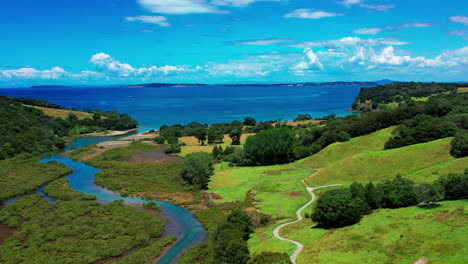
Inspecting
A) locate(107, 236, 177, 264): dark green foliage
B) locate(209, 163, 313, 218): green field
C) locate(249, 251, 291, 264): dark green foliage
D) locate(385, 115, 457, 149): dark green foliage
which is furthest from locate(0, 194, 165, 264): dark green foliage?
locate(385, 115, 457, 149): dark green foliage

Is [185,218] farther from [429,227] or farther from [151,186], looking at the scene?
[429,227]

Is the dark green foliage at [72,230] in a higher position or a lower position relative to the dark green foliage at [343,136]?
lower

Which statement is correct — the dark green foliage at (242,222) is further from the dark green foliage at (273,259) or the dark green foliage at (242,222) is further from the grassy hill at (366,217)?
the dark green foliage at (273,259)

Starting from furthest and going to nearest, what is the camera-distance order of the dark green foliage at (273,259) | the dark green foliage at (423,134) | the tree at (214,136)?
the tree at (214,136) → the dark green foliage at (423,134) → the dark green foliage at (273,259)

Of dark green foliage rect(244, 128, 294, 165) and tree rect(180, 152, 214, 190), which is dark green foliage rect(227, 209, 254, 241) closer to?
tree rect(180, 152, 214, 190)

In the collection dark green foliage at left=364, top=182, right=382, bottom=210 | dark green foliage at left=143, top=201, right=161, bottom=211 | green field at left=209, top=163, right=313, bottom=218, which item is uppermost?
dark green foliage at left=364, top=182, right=382, bottom=210

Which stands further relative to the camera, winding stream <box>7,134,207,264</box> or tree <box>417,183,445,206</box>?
winding stream <box>7,134,207,264</box>

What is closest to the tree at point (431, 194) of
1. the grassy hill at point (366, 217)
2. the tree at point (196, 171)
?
the grassy hill at point (366, 217)
